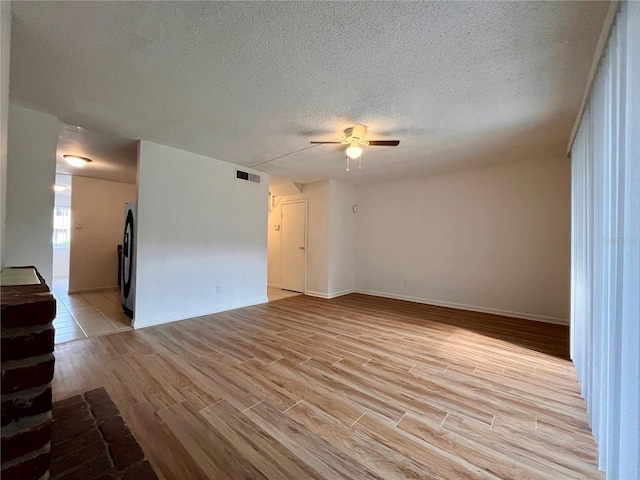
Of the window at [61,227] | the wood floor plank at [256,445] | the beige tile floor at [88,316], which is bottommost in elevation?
the wood floor plank at [256,445]

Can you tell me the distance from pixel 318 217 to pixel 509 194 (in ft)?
11.3

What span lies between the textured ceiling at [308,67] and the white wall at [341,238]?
95.3 inches

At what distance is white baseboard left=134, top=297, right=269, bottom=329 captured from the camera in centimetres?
340

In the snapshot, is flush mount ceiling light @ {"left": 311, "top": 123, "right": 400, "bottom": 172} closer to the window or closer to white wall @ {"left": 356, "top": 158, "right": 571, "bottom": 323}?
white wall @ {"left": 356, "top": 158, "right": 571, "bottom": 323}

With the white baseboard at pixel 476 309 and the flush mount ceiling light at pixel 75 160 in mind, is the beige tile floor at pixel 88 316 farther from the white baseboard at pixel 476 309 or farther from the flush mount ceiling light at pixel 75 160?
the white baseboard at pixel 476 309

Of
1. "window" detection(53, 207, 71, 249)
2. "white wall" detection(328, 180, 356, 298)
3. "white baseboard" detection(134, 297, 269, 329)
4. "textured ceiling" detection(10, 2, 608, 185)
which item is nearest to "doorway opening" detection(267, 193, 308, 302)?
"white wall" detection(328, 180, 356, 298)

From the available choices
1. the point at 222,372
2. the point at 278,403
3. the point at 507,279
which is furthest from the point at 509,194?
the point at 222,372

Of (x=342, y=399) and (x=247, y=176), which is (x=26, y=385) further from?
(x=247, y=176)

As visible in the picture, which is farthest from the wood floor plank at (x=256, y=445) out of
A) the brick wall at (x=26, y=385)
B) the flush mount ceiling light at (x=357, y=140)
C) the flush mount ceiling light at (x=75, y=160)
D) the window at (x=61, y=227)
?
the window at (x=61, y=227)

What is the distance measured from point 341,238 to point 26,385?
5.22 metres

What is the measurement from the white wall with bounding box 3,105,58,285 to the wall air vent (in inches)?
89.1

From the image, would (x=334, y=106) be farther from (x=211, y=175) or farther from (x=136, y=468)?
(x=136, y=468)

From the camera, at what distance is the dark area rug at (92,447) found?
1.05 meters

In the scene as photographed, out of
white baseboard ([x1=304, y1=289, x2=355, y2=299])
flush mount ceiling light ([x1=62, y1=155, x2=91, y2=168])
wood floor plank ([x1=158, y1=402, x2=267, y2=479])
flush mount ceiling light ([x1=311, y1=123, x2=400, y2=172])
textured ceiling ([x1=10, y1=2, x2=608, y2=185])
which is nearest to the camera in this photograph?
wood floor plank ([x1=158, y1=402, x2=267, y2=479])
